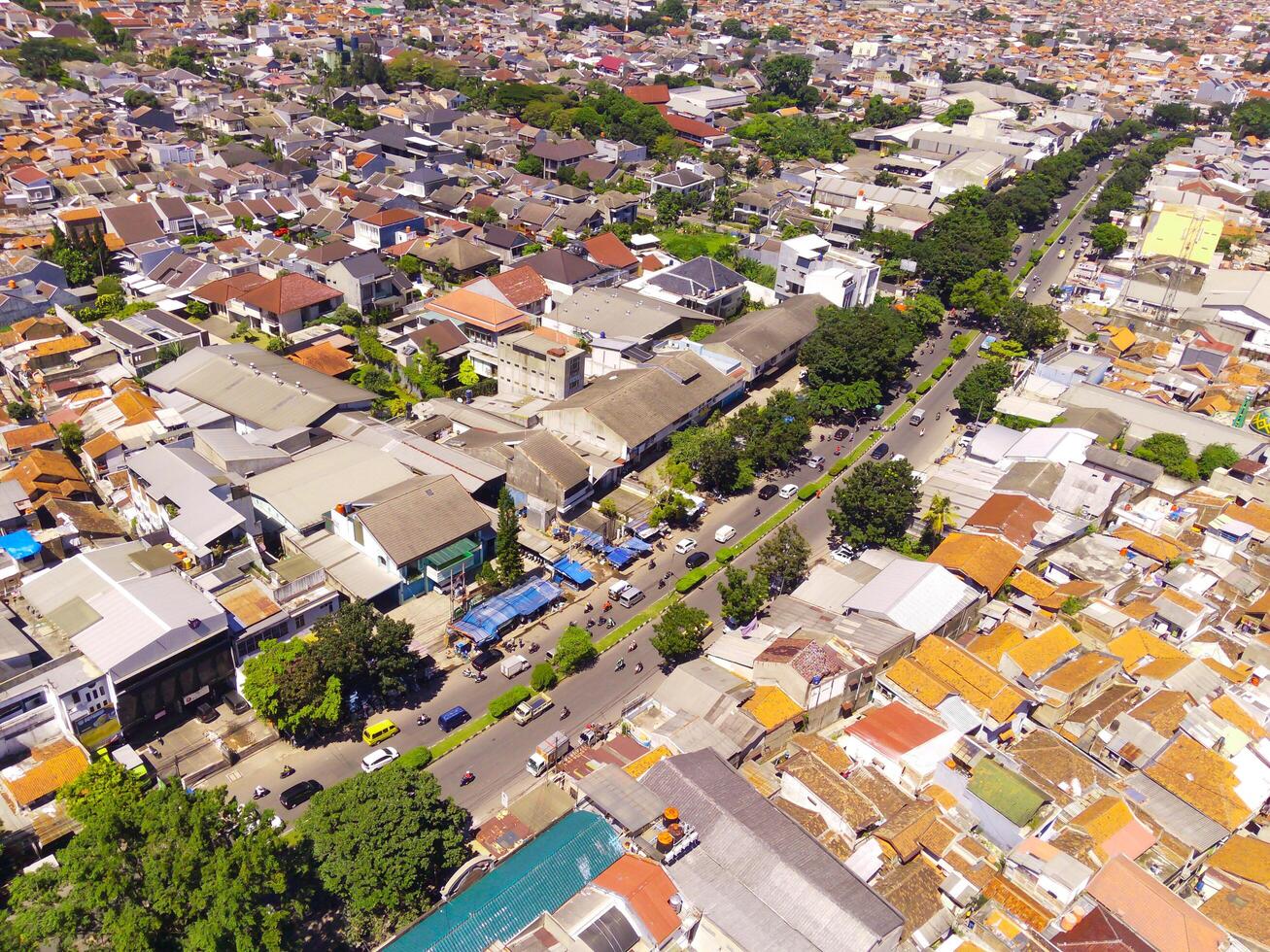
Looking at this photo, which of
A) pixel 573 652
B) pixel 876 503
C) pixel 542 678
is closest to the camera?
pixel 542 678

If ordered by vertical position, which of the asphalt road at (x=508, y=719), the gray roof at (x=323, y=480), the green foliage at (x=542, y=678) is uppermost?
the gray roof at (x=323, y=480)

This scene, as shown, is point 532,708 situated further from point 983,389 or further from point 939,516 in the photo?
point 983,389

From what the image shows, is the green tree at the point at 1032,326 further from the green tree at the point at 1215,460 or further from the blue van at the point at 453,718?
the blue van at the point at 453,718

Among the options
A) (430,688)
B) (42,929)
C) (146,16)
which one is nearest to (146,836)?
(42,929)

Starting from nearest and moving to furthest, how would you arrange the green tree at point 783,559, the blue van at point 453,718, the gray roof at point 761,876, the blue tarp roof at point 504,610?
1. the gray roof at point 761,876
2. the blue van at point 453,718
3. the blue tarp roof at point 504,610
4. the green tree at point 783,559

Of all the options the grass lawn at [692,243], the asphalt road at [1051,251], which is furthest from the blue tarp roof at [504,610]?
the asphalt road at [1051,251]

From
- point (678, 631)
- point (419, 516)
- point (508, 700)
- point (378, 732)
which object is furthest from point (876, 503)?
point (378, 732)
